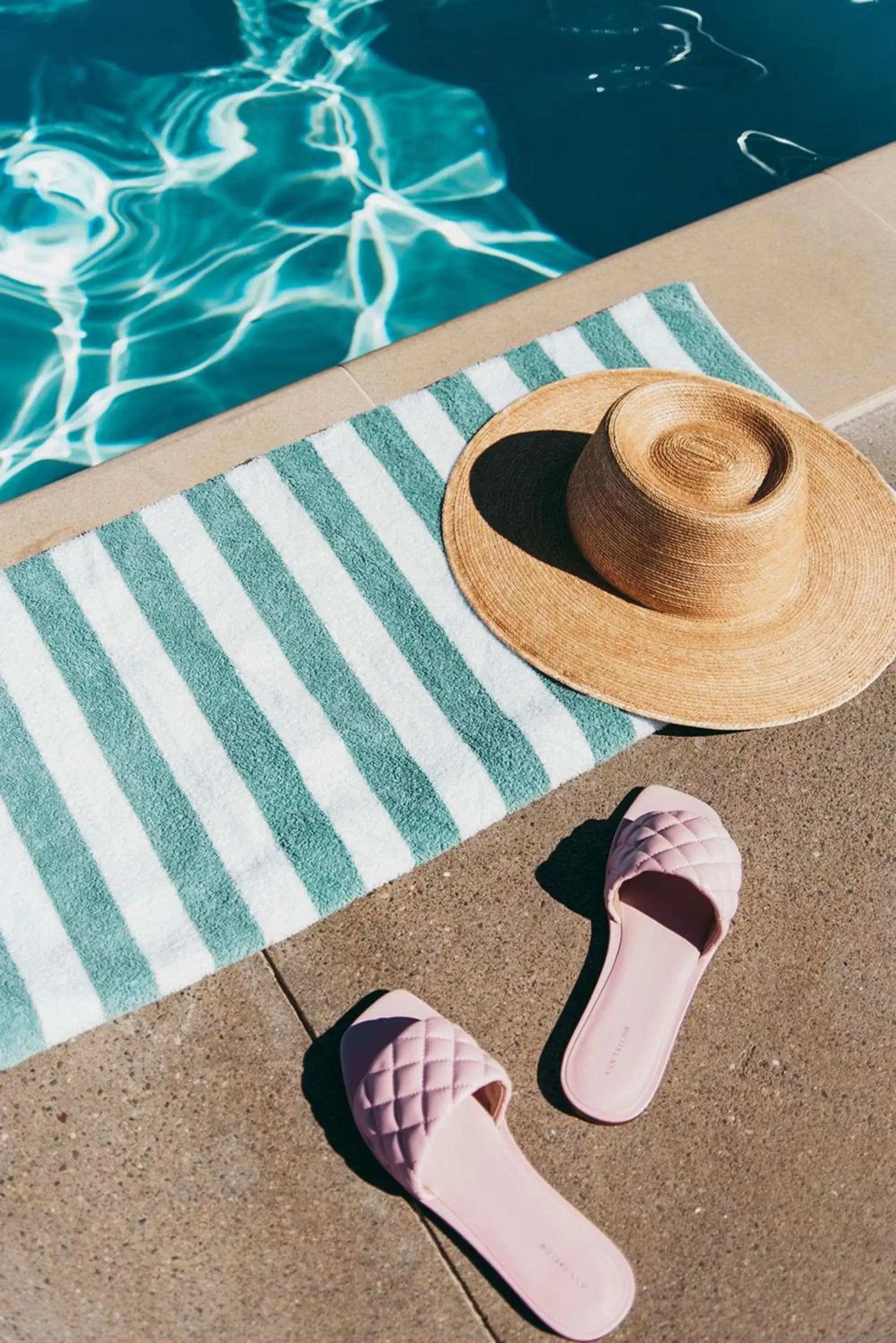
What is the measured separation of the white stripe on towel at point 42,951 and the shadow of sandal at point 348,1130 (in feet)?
1.86

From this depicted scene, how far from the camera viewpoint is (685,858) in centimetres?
311

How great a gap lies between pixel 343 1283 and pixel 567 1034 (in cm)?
80

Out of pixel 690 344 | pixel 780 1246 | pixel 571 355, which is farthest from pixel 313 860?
pixel 690 344

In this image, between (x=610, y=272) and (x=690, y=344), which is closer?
(x=690, y=344)

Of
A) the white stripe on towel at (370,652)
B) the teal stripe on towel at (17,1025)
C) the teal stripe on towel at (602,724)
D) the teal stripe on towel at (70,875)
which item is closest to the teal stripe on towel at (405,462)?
the white stripe on towel at (370,652)

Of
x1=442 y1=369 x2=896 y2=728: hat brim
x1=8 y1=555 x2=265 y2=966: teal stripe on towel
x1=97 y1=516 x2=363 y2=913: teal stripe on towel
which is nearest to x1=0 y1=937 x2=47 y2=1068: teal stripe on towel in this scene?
x1=8 y1=555 x2=265 y2=966: teal stripe on towel

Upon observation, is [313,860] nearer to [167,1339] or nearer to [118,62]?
[167,1339]

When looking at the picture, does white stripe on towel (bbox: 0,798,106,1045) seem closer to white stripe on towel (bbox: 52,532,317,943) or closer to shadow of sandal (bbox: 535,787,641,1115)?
white stripe on towel (bbox: 52,532,317,943)

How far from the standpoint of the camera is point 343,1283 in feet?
9.04

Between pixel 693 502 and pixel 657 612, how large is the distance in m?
0.39

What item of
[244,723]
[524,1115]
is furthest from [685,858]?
[244,723]

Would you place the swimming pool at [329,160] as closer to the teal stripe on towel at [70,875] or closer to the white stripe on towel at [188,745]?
the white stripe on towel at [188,745]

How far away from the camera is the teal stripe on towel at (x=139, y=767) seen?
3.15 m

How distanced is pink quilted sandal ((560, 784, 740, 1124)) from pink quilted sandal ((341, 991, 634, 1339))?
0.24 metres
